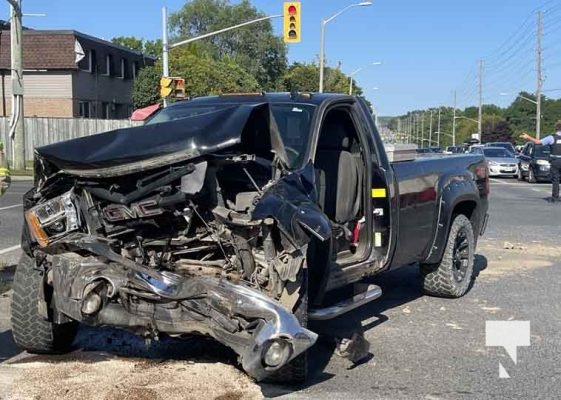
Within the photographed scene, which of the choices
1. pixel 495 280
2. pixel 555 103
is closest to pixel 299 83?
pixel 555 103

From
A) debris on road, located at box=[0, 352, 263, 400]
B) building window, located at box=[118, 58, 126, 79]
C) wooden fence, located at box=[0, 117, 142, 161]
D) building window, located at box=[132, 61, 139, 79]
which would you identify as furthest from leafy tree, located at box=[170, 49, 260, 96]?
debris on road, located at box=[0, 352, 263, 400]

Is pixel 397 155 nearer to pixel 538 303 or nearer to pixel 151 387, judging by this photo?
pixel 538 303

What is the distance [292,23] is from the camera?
24844 millimetres

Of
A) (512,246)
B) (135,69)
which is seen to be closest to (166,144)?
(512,246)

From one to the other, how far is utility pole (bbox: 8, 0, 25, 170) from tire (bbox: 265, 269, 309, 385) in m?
21.1

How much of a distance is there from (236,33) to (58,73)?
40.2m

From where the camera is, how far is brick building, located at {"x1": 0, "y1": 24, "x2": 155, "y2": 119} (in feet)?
130

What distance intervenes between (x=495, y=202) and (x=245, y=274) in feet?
50.7

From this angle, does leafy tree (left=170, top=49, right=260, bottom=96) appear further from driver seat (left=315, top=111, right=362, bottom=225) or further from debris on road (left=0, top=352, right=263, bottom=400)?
debris on road (left=0, top=352, right=263, bottom=400)

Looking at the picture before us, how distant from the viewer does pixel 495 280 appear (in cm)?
851

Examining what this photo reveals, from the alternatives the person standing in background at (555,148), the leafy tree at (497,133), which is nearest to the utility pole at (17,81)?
the person standing in background at (555,148)

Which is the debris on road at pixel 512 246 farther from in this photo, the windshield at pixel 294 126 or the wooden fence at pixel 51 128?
the wooden fence at pixel 51 128

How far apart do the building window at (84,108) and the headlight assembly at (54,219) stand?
38.7 metres

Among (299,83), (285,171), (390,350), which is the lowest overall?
(390,350)
